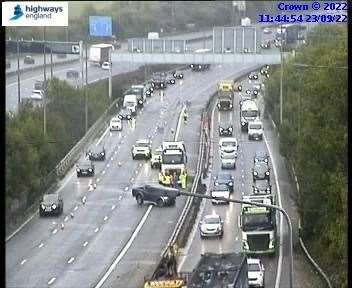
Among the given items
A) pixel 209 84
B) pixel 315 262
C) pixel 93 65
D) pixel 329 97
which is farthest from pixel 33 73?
pixel 315 262

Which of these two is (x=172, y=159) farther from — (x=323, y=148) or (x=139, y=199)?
(x=323, y=148)

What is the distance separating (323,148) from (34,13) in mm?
5403

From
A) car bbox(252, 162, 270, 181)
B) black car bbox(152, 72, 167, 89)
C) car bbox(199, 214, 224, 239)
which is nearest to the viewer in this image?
car bbox(199, 214, 224, 239)

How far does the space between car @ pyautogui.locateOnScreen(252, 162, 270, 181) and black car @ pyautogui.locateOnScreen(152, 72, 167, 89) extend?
2.91 metres

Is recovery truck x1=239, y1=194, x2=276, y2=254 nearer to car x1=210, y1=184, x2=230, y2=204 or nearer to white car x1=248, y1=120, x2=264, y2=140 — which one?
car x1=210, y1=184, x2=230, y2=204

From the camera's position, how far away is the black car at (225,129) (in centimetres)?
1988

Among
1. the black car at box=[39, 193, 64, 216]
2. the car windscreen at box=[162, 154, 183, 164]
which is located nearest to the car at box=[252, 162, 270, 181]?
the car windscreen at box=[162, 154, 183, 164]

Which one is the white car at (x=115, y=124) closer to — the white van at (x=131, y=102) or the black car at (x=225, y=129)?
the white van at (x=131, y=102)

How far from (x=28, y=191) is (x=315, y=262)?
3936 millimetres

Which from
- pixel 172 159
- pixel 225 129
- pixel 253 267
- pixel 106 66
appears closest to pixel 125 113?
pixel 106 66

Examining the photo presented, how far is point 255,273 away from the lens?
48.0 feet

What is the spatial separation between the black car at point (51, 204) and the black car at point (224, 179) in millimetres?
2461

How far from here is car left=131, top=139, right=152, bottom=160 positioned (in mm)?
19594

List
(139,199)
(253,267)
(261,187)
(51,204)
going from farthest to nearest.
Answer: (261,187) < (139,199) < (51,204) < (253,267)
